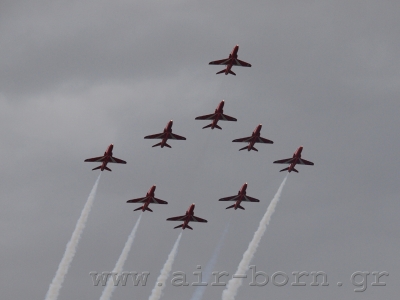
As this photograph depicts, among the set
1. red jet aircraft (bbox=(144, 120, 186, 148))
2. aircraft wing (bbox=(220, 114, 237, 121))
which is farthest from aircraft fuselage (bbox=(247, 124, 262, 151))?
red jet aircraft (bbox=(144, 120, 186, 148))

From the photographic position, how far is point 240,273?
180 metres

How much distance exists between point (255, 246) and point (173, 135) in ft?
101

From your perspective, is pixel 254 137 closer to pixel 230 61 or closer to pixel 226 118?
pixel 226 118

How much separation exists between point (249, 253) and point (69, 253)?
129 feet

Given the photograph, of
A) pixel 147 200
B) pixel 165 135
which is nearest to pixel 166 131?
pixel 165 135

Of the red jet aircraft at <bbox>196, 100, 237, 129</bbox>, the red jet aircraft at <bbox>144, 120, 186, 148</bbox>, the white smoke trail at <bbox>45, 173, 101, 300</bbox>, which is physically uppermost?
the red jet aircraft at <bbox>196, 100, 237, 129</bbox>

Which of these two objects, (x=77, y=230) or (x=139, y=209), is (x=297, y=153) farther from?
(x=77, y=230)

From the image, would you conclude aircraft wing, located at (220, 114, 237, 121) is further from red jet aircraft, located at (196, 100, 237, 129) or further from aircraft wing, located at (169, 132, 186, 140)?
aircraft wing, located at (169, 132, 186, 140)

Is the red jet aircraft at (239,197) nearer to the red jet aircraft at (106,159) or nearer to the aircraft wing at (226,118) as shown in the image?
the aircraft wing at (226,118)

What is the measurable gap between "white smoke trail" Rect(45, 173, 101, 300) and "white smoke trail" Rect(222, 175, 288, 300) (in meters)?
35.3

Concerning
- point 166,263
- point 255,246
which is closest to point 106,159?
point 166,263

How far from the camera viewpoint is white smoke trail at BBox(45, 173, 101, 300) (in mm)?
182125

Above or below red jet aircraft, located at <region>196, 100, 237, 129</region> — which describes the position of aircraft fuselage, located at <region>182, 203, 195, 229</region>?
below

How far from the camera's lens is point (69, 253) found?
18600 cm
